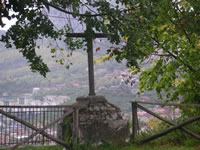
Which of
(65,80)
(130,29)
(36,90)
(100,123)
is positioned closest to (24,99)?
(36,90)

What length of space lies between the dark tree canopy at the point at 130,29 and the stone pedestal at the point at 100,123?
1.30 meters

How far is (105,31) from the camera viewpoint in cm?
454

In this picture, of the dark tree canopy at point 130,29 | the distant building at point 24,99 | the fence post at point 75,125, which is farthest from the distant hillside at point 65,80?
the fence post at point 75,125

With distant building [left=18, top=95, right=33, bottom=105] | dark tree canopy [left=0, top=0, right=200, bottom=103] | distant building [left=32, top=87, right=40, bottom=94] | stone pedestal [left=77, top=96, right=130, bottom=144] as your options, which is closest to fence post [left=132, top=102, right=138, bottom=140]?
stone pedestal [left=77, top=96, right=130, bottom=144]

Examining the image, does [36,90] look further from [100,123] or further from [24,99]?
[100,123]

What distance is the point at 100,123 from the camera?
243 inches

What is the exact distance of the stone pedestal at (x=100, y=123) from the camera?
610 cm

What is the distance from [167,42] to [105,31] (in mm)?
2091

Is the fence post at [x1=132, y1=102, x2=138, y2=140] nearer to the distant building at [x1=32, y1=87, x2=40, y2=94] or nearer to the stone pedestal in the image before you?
the stone pedestal

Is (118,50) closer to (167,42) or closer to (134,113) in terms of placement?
(167,42)

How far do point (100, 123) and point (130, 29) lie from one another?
8.82ft

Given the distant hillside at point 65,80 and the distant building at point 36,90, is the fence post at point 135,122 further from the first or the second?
the distant building at point 36,90

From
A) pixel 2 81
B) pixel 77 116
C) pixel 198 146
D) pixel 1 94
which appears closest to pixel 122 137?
pixel 77 116

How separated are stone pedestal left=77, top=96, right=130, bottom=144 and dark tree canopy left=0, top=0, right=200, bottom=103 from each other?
1.30 meters
